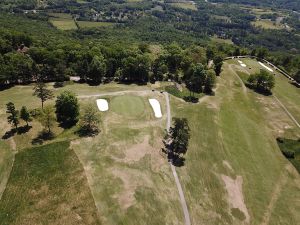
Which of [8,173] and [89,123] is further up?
[89,123]

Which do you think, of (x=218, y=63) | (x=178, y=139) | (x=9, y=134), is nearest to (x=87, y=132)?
(x=9, y=134)

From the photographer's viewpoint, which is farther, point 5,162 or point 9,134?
point 9,134

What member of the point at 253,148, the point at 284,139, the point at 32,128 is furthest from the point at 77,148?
the point at 284,139

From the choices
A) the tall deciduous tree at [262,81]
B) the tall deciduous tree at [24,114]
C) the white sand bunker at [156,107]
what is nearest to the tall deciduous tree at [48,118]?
the tall deciduous tree at [24,114]

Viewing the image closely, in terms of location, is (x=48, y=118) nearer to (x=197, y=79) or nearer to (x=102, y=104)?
(x=102, y=104)

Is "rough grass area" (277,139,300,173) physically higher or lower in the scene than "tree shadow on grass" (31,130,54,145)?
lower

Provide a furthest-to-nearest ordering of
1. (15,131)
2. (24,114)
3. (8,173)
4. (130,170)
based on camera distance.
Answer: (15,131)
(24,114)
(130,170)
(8,173)

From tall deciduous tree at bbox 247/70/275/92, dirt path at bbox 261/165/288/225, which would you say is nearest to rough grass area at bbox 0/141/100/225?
dirt path at bbox 261/165/288/225

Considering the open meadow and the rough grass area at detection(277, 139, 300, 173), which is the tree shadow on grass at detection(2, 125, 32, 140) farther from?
the rough grass area at detection(277, 139, 300, 173)
